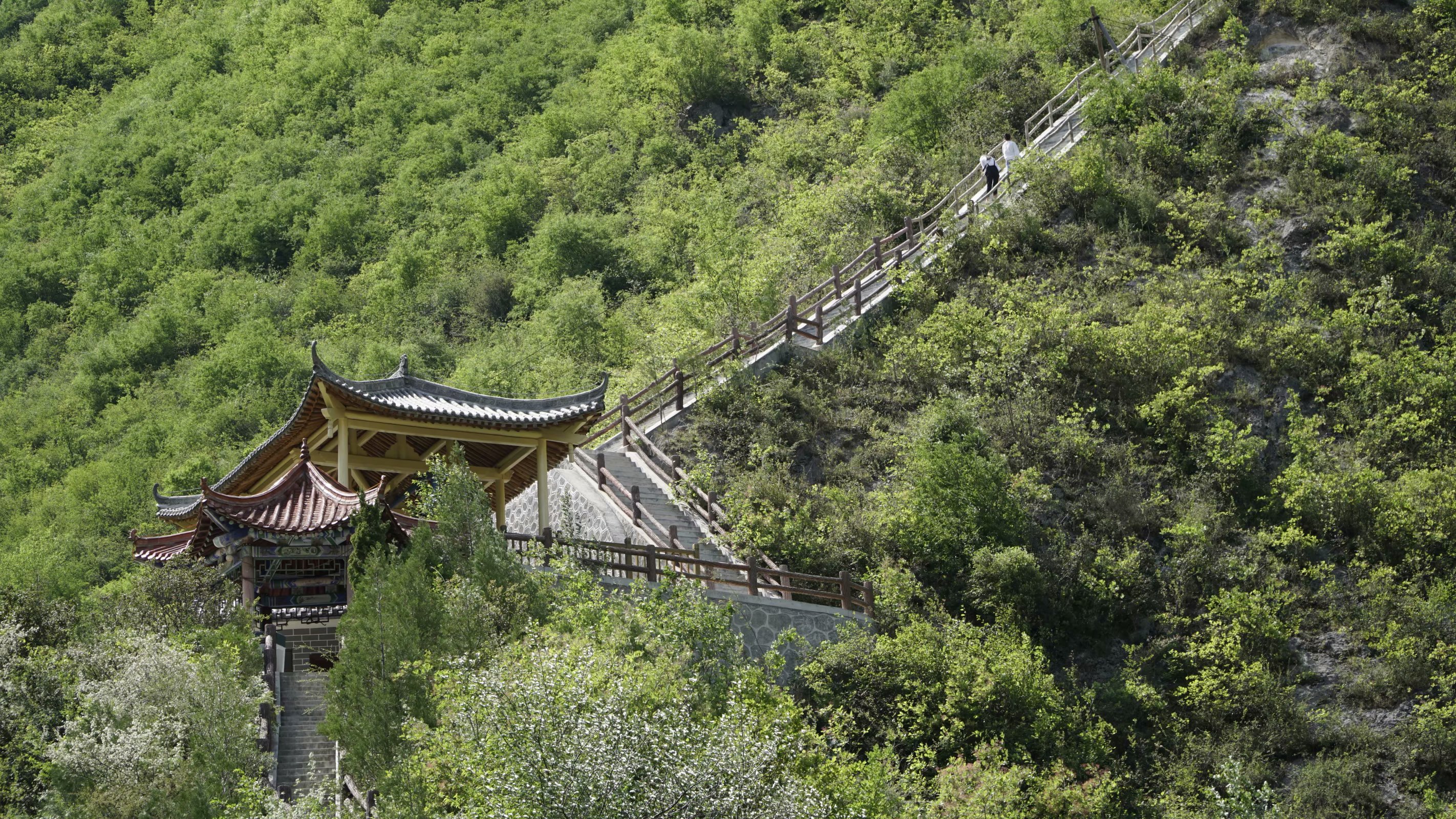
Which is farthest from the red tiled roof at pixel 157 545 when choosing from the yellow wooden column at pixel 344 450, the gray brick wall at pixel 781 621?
the gray brick wall at pixel 781 621

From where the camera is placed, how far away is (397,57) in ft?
219

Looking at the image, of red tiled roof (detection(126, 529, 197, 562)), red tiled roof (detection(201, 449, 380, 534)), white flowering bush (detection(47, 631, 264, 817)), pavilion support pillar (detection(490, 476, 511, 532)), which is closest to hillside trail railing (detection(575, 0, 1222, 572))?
pavilion support pillar (detection(490, 476, 511, 532))

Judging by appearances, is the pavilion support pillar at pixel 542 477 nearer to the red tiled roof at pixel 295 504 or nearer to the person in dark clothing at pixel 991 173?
the red tiled roof at pixel 295 504

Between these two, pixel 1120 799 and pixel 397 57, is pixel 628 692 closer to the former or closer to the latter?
pixel 1120 799

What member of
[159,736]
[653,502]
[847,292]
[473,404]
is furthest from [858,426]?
[159,736]

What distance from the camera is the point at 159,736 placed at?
698 inches

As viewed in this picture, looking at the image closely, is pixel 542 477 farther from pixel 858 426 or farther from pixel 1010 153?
pixel 1010 153

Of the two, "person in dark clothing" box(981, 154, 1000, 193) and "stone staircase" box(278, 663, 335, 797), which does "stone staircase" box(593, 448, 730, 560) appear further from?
"person in dark clothing" box(981, 154, 1000, 193)

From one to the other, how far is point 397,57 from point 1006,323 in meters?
42.5

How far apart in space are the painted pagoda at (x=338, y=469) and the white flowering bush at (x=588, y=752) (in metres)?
4.96

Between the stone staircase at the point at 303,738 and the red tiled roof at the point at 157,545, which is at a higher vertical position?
the red tiled roof at the point at 157,545

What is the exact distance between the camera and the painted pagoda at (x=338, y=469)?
842 inches

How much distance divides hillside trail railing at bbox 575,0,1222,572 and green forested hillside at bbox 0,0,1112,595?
1.17 metres

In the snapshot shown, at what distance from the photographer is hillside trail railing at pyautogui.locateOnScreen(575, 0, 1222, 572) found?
28.0m
